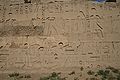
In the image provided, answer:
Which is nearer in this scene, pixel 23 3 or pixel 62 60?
pixel 62 60

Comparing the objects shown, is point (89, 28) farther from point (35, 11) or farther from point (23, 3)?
point (23, 3)

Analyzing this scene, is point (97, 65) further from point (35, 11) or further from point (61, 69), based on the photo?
point (35, 11)

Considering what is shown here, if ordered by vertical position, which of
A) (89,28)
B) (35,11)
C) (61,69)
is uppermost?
(35,11)

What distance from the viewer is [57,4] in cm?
1311

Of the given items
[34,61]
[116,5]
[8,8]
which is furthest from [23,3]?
[116,5]

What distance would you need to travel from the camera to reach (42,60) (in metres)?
12.0

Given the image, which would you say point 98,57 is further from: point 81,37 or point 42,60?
point 42,60

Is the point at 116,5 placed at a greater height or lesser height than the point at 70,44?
greater

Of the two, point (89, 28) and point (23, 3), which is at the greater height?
point (23, 3)

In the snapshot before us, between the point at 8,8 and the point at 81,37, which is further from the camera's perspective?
the point at 8,8

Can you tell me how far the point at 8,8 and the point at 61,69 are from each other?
4886 millimetres

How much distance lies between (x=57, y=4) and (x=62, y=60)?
3.38 metres

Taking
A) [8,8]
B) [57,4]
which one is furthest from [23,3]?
[57,4]

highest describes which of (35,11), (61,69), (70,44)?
(35,11)
